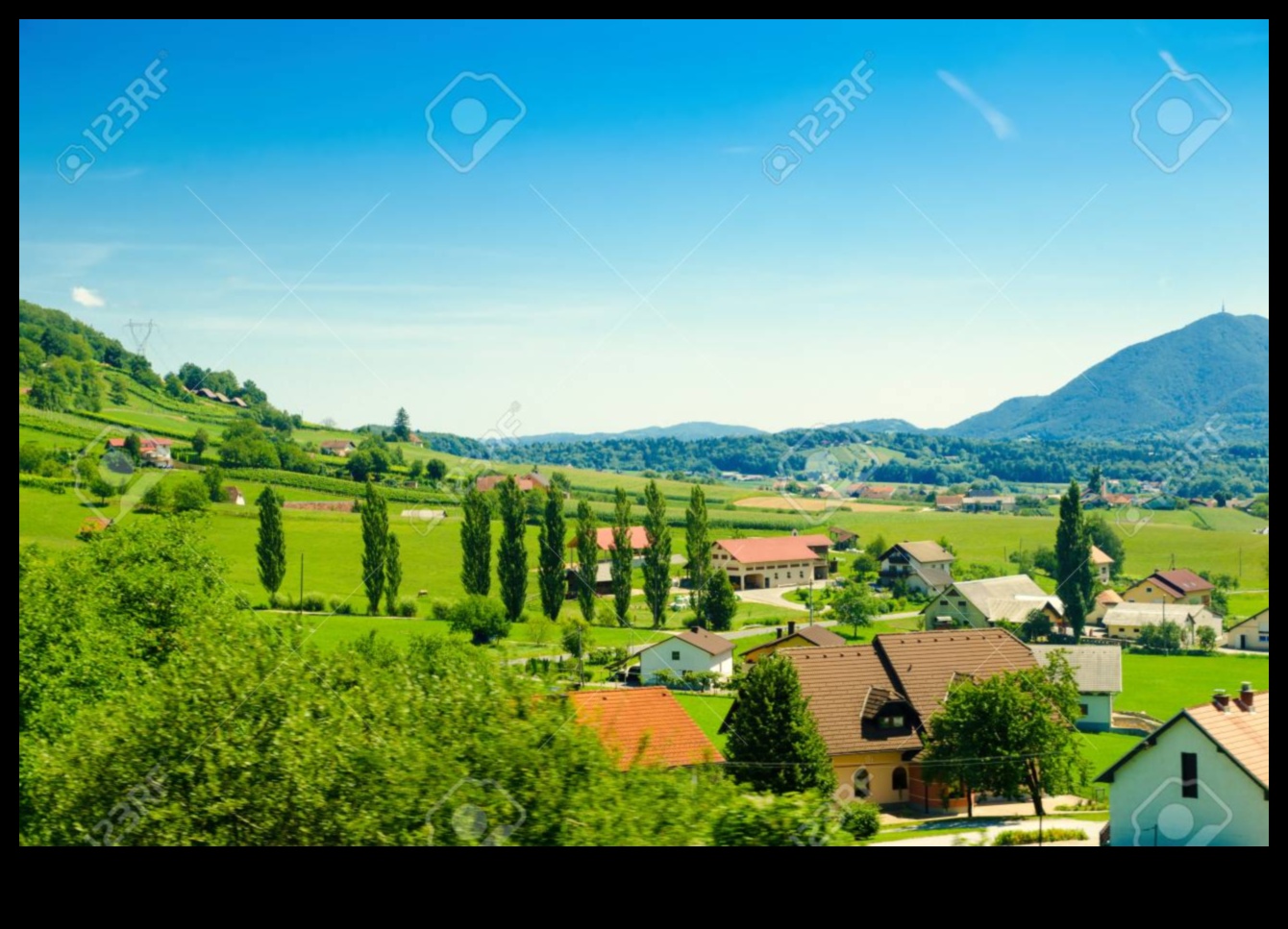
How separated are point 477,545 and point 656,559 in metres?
2.45

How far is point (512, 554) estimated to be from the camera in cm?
1225

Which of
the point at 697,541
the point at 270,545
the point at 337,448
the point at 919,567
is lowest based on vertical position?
the point at 919,567

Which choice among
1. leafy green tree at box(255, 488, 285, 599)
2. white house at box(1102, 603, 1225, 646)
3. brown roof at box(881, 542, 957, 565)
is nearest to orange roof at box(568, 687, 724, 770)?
brown roof at box(881, 542, 957, 565)

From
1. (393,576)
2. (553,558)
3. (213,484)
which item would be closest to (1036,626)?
(553,558)

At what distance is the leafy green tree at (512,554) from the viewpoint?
1206 cm

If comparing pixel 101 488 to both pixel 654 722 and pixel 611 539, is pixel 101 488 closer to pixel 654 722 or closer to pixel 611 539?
pixel 611 539

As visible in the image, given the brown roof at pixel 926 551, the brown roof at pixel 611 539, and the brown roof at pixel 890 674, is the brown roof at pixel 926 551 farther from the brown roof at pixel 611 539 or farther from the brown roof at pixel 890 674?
the brown roof at pixel 611 539

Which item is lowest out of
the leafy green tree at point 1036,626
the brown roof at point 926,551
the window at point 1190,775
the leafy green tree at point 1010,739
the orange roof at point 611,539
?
the leafy green tree at point 1010,739

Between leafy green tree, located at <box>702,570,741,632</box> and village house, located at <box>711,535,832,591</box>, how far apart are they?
262 millimetres

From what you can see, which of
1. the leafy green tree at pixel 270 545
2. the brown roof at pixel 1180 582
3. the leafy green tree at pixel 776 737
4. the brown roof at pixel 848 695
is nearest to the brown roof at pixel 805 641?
the brown roof at pixel 848 695

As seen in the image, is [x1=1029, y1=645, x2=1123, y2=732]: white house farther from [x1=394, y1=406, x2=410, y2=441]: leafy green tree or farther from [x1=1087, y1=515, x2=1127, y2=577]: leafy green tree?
[x1=394, y1=406, x2=410, y2=441]: leafy green tree

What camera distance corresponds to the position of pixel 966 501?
12477 millimetres

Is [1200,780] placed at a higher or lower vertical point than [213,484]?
lower
